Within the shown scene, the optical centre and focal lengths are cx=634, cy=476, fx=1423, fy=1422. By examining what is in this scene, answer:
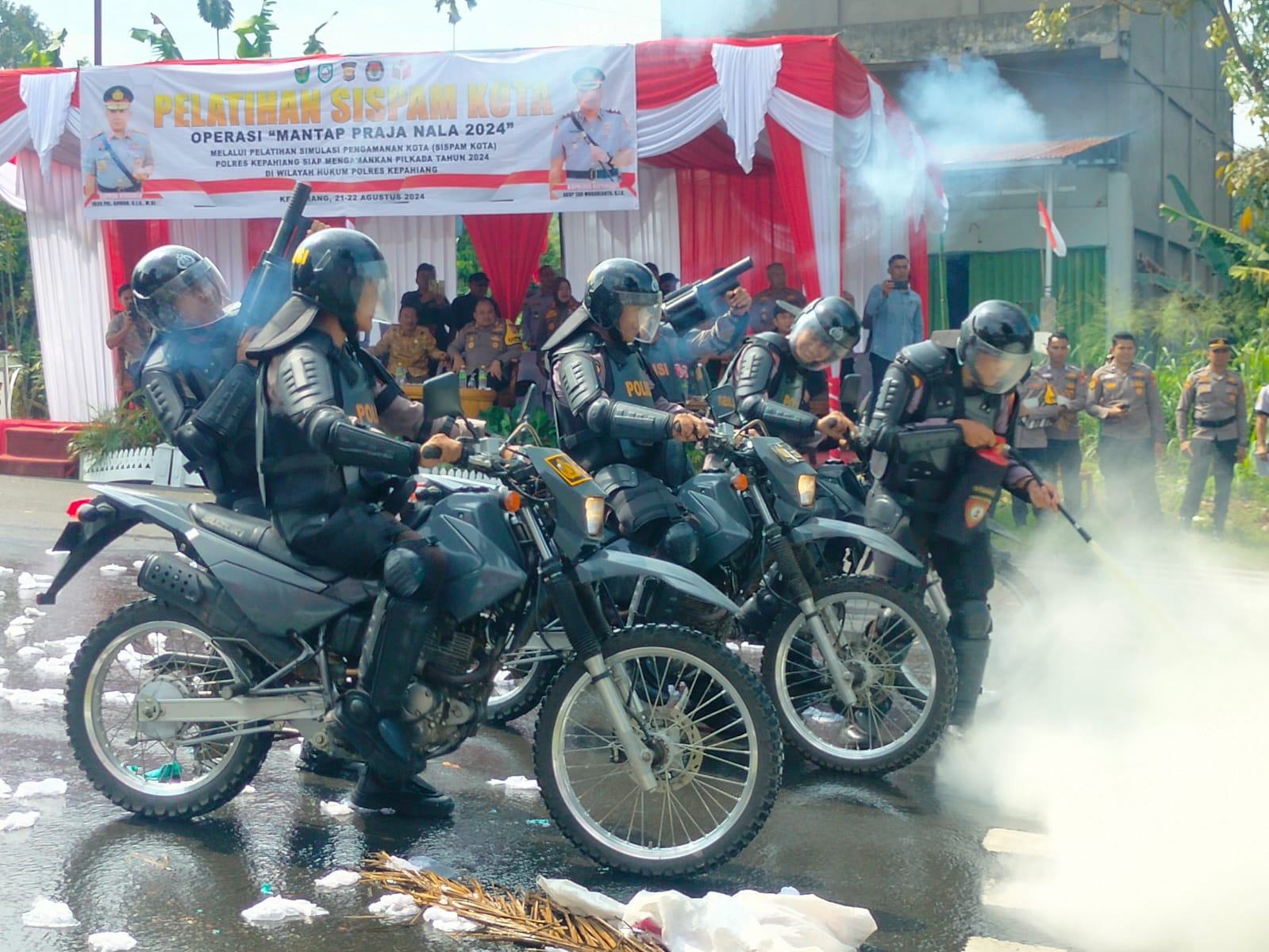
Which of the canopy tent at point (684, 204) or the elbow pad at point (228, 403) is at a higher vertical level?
the canopy tent at point (684, 204)

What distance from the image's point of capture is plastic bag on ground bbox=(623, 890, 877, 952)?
3.68 m

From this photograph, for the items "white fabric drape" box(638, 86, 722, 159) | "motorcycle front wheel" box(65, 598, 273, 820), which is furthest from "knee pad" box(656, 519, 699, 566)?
"white fabric drape" box(638, 86, 722, 159)

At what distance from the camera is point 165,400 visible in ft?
16.5

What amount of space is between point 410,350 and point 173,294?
391 inches

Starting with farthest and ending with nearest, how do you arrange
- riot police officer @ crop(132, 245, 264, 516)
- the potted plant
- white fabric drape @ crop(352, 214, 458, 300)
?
1. white fabric drape @ crop(352, 214, 458, 300)
2. the potted plant
3. riot police officer @ crop(132, 245, 264, 516)

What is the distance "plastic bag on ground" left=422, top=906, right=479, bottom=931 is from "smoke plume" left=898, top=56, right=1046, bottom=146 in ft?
71.0

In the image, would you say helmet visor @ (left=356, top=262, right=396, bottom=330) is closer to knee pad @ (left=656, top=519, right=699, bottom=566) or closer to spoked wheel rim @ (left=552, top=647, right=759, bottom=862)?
spoked wheel rim @ (left=552, top=647, right=759, bottom=862)

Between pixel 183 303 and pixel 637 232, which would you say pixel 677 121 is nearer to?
pixel 637 232

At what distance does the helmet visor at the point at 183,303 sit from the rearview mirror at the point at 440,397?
4.83 feet

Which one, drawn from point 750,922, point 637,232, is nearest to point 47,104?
point 637,232

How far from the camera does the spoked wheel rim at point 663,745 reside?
4258 millimetres

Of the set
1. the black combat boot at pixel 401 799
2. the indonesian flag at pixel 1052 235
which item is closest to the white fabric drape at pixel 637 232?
the indonesian flag at pixel 1052 235

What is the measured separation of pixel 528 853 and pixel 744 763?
2.54ft

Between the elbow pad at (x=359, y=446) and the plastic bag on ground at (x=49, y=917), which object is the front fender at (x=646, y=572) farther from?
the plastic bag on ground at (x=49, y=917)
